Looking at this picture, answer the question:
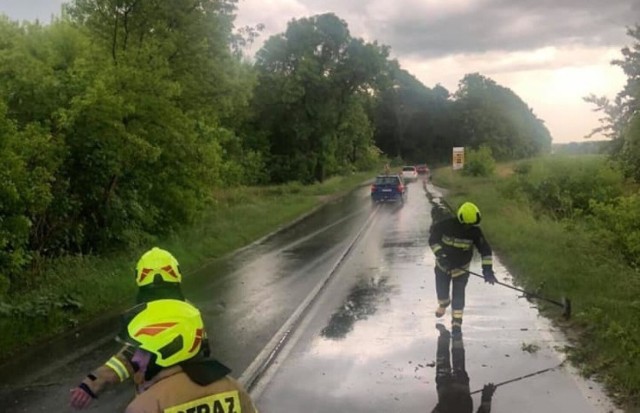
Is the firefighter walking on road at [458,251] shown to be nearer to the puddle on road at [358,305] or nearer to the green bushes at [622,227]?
the puddle on road at [358,305]

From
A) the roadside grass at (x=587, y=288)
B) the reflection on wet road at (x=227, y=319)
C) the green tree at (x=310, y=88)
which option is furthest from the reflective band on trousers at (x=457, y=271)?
the green tree at (x=310, y=88)

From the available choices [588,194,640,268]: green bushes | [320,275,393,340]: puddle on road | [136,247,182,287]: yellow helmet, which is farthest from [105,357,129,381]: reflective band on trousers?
[588,194,640,268]: green bushes

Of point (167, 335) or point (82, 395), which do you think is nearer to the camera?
point (167, 335)

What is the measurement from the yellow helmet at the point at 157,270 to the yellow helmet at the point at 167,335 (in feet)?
4.90

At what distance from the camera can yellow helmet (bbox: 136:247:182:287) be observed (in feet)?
14.2

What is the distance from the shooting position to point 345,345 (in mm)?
9375

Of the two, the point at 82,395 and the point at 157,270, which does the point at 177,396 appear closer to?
the point at 82,395

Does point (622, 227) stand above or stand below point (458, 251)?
below

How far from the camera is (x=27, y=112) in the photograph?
14555 mm

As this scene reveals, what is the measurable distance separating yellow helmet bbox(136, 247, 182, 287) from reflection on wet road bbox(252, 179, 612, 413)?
297 cm

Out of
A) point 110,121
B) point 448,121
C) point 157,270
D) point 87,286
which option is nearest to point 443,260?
point 157,270

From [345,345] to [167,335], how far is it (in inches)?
267

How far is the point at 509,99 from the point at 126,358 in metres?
142

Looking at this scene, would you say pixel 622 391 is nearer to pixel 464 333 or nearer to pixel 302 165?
pixel 464 333
